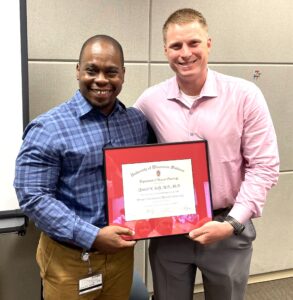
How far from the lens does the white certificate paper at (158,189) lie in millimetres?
1159

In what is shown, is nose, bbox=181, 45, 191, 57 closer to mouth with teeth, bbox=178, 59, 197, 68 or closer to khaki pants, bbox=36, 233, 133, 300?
mouth with teeth, bbox=178, 59, 197, 68

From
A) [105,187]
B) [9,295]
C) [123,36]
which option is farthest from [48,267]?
[123,36]

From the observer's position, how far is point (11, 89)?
146 cm

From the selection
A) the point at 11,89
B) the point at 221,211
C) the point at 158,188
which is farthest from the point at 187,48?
the point at 11,89

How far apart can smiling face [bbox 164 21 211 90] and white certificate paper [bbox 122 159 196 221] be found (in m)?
0.30

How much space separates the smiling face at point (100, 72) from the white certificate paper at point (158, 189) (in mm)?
234

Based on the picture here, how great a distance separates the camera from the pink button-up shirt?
4.09 ft

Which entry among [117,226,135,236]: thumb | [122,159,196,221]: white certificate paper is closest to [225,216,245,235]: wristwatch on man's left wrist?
[122,159,196,221]: white certificate paper

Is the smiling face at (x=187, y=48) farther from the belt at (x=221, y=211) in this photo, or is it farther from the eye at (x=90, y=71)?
the belt at (x=221, y=211)

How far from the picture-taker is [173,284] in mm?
1397

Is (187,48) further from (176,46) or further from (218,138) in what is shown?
(218,138)

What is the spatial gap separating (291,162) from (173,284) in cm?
118

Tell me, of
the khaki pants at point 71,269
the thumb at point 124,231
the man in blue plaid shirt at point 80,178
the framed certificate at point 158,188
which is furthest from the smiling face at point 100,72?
the khaki pants at point 71,269

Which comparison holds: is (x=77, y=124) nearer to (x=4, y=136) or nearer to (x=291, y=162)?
(x=4, y=136)
